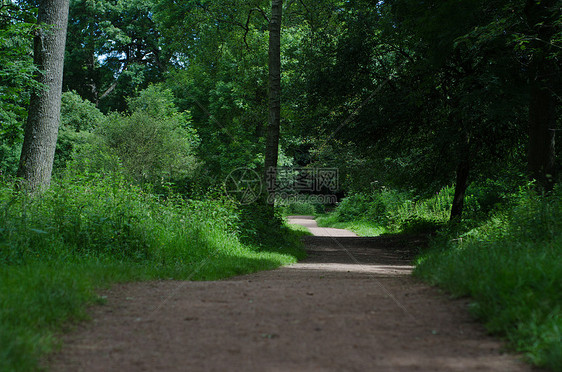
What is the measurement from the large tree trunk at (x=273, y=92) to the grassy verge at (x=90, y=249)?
9.21 feet

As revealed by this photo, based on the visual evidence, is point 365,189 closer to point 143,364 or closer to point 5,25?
point 5,25

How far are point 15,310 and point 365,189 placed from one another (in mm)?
22696

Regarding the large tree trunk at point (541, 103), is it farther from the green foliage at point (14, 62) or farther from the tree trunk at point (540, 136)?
the green foliage at point (14, 62)

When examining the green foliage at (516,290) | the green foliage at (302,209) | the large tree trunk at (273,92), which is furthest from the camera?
the green foliage at (302,209)

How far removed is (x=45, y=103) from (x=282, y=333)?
9090 mm

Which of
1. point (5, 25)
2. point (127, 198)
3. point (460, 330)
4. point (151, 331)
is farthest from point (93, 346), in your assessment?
point (5, 25)

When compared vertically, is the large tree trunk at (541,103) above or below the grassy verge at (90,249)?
above

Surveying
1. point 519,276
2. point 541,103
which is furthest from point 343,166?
point 519,276

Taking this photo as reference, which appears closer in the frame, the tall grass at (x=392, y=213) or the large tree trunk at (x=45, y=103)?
the large tree trunk at (x=45, y=103)

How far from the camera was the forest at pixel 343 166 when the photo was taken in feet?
15.7

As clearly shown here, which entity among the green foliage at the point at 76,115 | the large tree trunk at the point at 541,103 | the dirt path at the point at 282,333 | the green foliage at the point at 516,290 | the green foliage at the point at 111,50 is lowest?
the dirt path at the point at 282,333

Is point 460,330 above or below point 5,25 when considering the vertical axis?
below

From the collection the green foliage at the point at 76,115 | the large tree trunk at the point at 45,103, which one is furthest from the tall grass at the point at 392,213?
the green foliage at the point at 76,115

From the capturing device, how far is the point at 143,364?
11.0 feet
